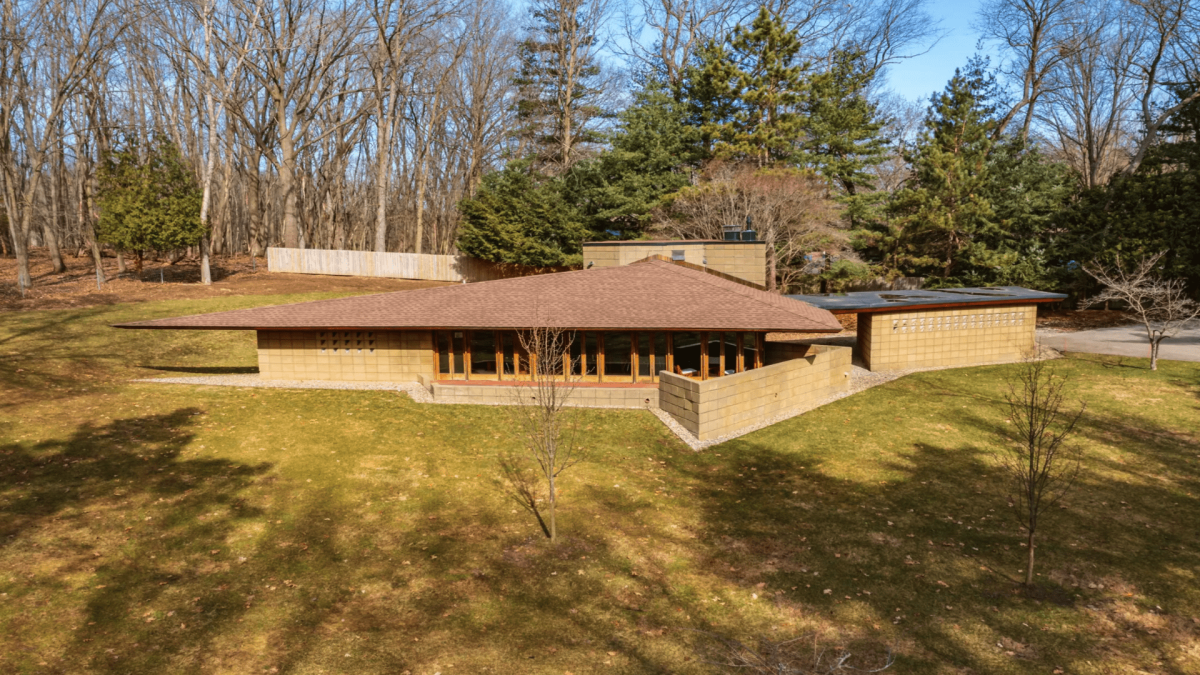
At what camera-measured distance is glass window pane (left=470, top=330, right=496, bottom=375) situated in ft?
59.0

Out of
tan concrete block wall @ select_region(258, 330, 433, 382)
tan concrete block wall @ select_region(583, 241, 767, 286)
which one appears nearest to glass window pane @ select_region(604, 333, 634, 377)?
tan concrete block wall @ select_region(258, 330, 433, 382)

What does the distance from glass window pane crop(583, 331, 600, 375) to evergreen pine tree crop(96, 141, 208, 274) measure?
75.1 ft

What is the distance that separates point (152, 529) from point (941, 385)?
68.8ft

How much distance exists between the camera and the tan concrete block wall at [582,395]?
56.2 feet

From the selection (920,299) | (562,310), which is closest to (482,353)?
(562,310)

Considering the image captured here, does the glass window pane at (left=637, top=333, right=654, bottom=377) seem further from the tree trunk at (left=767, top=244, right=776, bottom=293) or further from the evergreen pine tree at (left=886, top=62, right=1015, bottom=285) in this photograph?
the evergreen pine tree at (left=886, top=62, right=1015, bottom=285)

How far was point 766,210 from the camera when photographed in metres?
30.0

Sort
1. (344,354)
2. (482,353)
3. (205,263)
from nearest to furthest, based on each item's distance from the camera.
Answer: (482,353) → (344,354) → (205,263)

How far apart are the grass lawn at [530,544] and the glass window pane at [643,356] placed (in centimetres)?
177

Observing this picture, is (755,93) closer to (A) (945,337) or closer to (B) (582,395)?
(A) (945,337)

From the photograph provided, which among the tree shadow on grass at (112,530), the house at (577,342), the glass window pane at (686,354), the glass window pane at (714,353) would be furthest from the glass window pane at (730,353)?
the tree shadow on grass at (112,530)

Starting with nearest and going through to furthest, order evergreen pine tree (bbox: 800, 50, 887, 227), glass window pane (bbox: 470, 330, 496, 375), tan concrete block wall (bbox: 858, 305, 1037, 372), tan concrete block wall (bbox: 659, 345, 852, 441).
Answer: tan concrete block wall (bbox: 659, 345, 852, 441), glass window pane (bbox: 470, 330, 496, 375), tan concrete block wall (bbox: 858, 305, 1037, 372), evergreen pine tree (bbox: 800, 50, 887, 227)

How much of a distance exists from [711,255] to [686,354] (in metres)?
8.06

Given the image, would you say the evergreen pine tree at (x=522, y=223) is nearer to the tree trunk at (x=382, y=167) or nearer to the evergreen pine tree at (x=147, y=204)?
the tree trunk at (x=382, y=167)
